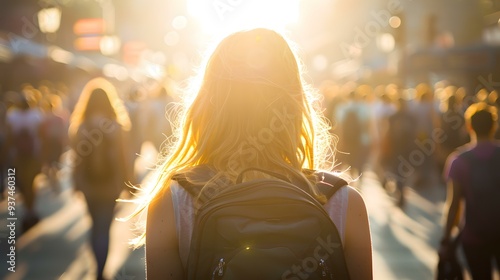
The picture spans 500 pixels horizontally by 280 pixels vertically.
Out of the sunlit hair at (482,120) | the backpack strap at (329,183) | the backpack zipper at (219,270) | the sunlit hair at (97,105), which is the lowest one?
the sunlit hair at (97,105)

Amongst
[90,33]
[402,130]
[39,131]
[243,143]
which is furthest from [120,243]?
[90,33]

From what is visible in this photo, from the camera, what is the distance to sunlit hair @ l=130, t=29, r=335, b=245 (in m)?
2.32

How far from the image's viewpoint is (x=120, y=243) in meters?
10.1

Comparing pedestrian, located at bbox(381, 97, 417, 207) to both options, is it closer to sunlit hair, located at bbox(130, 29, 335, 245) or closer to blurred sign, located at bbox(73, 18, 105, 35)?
sunlit hair, located at bbox(130, 29, 335, 245)

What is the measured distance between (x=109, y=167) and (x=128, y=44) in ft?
232

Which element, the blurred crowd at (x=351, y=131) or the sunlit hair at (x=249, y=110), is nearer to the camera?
the sunlit hair at (x=249, y=110)

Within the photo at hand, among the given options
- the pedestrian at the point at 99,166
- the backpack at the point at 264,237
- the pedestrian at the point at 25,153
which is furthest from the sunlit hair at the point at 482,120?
the pedestrian at the point at 25,153

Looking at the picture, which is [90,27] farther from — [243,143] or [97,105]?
[243,143]

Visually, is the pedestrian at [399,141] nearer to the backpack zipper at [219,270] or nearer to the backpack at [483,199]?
the backpack at [483,199]

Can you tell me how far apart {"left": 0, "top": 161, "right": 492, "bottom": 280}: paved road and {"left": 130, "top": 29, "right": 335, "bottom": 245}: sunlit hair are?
17.8 ft

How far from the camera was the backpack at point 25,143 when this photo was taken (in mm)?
11336

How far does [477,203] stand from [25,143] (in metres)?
7.61

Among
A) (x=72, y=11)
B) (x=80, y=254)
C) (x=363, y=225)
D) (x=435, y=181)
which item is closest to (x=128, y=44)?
(x=72, y=11)

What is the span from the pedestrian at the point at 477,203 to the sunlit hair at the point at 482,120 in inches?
0.4
